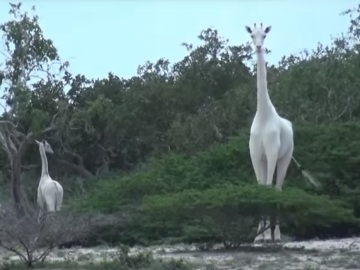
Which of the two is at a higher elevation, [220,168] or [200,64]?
[200,64]

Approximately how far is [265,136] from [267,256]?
12.1 feet

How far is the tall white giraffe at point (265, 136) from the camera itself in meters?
18.9

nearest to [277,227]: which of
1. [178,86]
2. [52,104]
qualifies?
[52,104]

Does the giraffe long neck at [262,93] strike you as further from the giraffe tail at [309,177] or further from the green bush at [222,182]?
the giraffe tail at [309,177]

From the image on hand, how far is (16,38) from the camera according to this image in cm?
3203

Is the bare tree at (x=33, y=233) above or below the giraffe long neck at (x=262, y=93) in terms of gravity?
below

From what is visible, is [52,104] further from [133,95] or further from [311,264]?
[311,264]

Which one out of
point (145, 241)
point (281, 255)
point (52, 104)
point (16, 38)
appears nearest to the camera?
point (281, 255)

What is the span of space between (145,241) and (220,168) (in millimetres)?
2608

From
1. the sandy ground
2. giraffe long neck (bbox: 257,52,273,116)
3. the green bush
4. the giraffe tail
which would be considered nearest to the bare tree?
the sandy ground

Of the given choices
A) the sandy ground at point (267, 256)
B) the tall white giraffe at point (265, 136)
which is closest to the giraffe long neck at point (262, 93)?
the tall white giraffe at point (265, 136)

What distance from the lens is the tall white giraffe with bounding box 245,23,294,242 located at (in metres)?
18.9

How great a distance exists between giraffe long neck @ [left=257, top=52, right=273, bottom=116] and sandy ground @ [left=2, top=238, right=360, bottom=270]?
2727 millimetres

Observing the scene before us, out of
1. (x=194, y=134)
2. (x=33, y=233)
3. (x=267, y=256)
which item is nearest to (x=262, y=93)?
(x=267, y=256)
